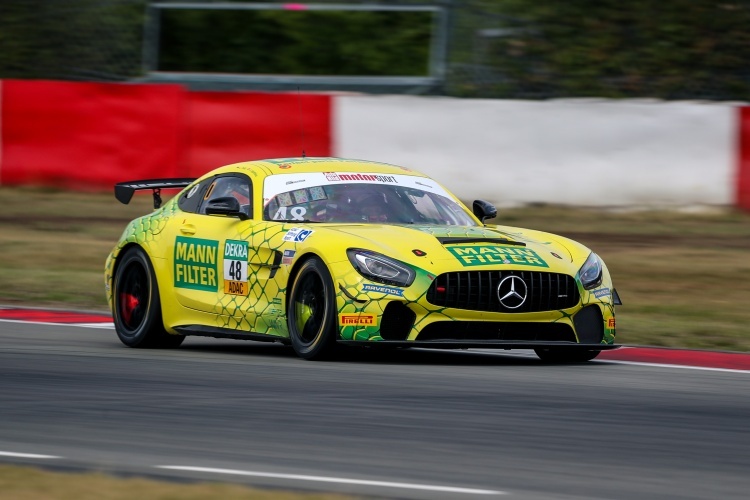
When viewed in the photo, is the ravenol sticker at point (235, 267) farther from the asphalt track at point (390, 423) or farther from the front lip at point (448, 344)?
the front lip at point (448, 344)

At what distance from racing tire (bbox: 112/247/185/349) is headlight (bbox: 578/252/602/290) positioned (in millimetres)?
2868

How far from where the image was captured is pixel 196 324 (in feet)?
34.0

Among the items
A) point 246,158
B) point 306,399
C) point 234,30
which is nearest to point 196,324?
point 306,399

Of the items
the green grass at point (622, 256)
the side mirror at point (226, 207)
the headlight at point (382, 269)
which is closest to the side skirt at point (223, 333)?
the side mirror at point (226, 207)

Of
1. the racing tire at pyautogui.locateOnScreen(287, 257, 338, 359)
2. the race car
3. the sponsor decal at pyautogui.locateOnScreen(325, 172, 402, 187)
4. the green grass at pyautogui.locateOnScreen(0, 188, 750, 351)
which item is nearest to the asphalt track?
the racing tire at pyautogui.locateOnScreen(287, 257, 338, 359)

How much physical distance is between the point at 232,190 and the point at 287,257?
126 centimetres

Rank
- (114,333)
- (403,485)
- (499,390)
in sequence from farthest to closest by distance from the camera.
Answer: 1. (114,333)
2. (499,390)
3. (403,485)

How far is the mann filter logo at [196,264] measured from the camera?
10.2 metres

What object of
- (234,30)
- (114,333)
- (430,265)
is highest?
(234,30)

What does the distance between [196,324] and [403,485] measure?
4.83 metres

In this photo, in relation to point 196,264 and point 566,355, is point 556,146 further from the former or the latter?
point 196,264

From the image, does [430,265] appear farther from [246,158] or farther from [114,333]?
[246,158]

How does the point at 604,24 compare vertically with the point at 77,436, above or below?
above

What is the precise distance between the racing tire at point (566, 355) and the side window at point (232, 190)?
2.04 metres
